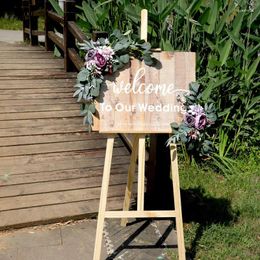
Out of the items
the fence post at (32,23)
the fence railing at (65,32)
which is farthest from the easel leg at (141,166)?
the fence post at (32,23)

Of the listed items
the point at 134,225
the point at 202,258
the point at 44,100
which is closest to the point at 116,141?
the point at 44,100

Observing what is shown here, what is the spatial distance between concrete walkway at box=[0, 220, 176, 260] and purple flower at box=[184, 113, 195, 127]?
906 millimetres

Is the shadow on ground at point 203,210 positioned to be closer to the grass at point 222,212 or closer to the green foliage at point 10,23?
the grass at point 222,212

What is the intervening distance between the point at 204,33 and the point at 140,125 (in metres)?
2.00

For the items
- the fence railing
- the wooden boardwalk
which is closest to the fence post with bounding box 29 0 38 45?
the fence railing

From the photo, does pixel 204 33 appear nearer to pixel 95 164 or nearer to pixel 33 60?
pixel 95 164

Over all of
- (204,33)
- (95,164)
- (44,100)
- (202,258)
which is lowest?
(202,258)

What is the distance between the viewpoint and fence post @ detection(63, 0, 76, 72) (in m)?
5.57

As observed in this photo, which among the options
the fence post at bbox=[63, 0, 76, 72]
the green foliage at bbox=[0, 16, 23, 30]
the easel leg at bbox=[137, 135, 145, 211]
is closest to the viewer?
the easel leg at bbox=[137, 135, 145, 211]

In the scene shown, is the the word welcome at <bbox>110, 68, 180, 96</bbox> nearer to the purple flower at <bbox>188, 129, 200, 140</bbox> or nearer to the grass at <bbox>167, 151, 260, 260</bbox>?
the purple flower at <bbox>188, 129, 200, 140</bbox>

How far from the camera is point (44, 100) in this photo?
512 centimetres

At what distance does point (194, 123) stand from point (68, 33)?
138 inches

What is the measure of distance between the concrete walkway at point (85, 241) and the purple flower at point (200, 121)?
2.99ft

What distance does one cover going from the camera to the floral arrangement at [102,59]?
2.55 metres
